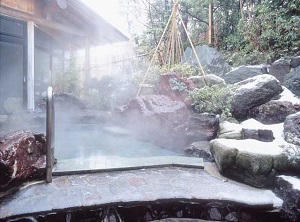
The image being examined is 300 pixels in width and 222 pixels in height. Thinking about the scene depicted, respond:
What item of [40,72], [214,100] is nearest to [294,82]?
[214,100]

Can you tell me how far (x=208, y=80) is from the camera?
622 centimetres

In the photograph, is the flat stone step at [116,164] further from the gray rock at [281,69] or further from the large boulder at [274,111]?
the gray rock at [281,69]

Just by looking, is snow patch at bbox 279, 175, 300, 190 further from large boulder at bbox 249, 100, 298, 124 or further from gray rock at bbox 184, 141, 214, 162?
large boulder at bbox 249, 100, 298, 124

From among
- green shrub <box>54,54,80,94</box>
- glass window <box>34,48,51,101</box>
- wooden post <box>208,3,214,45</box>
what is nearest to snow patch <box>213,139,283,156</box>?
wooden post <box>208,3,214,45</box>

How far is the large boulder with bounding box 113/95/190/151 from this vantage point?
5016mm

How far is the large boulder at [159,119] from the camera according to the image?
197 inches

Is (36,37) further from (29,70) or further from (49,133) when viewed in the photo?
(49,133)

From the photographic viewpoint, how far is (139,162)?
10.3 ft

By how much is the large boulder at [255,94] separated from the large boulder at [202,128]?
626mm

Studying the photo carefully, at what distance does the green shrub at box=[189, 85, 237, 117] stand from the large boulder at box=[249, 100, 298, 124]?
1.99 feet

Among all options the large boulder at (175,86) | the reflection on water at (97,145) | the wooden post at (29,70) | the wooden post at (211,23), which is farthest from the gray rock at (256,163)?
the wooden post at (211,23)

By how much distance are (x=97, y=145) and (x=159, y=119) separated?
5.21 ft

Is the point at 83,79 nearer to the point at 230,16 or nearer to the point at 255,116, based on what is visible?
the point at 230,16

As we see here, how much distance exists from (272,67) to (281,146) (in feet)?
13.3
